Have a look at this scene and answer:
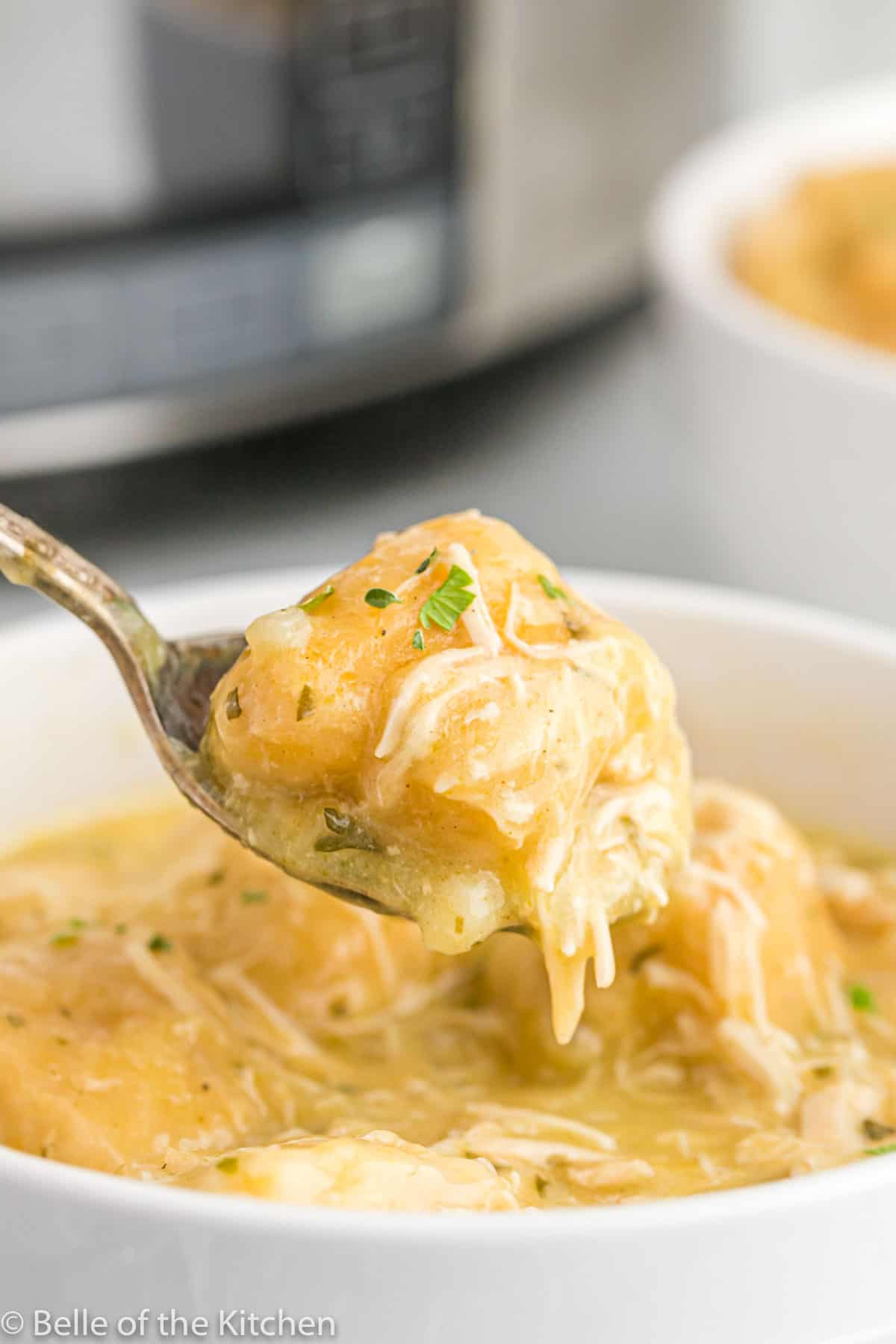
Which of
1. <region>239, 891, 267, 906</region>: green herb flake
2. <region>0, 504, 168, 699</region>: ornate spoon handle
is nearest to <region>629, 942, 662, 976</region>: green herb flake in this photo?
<region>239, 891, 267, 906</region>: green herb flake

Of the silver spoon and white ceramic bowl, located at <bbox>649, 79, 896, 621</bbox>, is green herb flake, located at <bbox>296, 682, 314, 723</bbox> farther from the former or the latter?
white ceramic bowl, located at <bbox>649, 79, 896, 621</bbox>

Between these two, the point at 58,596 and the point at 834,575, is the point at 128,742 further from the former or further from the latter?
the point at 834,575

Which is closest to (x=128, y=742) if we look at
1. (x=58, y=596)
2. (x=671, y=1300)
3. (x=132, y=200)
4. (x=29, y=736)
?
(x=29, y=736)

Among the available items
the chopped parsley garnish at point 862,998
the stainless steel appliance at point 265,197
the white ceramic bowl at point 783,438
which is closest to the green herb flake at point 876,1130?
the chopped parsley garnish at point 862,998

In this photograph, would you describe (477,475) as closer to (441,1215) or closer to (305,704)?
(305,704)

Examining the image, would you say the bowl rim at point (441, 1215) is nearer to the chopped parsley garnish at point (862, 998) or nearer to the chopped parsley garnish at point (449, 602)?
the chopped parsley garnish at point (449, 602)

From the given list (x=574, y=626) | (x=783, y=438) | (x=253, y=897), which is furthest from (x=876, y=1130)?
(x=783, y=438)

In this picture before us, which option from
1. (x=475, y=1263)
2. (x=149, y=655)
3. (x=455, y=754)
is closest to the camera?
(x=475, y=1263)
